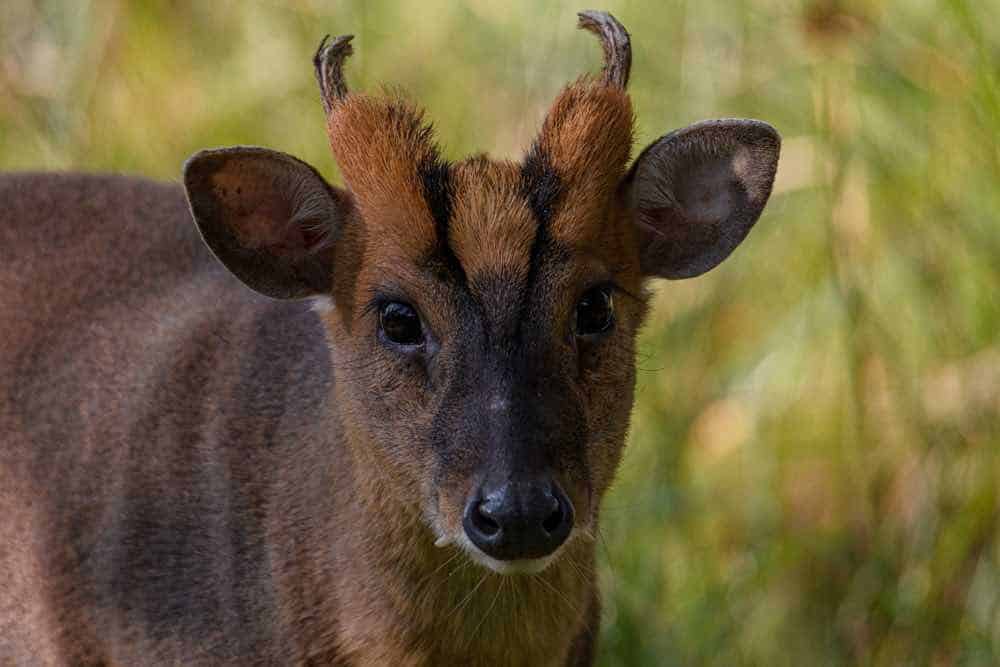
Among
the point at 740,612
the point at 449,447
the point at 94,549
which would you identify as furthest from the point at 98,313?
the point at 740,612

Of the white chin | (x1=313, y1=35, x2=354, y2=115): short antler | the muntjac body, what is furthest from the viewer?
(x1=313, y1=35, x2=354, y2=115): short antler

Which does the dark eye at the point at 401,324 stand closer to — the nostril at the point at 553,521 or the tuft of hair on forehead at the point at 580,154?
the tuft of hair on forehead at the point at 580,154

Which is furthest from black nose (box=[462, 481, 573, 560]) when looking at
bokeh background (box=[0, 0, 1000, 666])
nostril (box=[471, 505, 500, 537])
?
bokeh background (box=[0, 0, 1000, 666])

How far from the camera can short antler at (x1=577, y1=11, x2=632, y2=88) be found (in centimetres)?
428

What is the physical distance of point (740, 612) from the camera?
5.68 metres

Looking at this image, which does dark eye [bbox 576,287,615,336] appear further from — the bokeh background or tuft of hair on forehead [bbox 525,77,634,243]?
the bokeh background

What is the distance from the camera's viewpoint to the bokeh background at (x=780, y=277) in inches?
220

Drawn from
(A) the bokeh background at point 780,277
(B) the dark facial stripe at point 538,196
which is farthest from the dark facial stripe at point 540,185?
(A) the bokeh background at point 780,277

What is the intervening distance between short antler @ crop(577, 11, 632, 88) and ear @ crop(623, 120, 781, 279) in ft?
0.51

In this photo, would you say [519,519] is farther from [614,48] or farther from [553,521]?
[614,48]

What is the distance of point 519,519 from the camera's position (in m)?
3.73

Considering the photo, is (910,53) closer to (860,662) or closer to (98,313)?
(860,662)

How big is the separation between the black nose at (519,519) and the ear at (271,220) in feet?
2.62

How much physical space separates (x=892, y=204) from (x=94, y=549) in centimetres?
260
